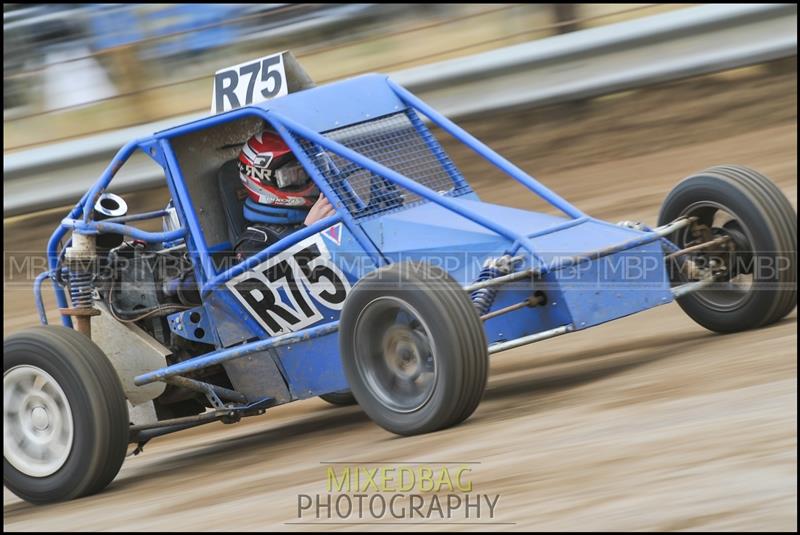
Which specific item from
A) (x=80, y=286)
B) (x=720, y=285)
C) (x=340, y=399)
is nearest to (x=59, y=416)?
(x=80, y=286)

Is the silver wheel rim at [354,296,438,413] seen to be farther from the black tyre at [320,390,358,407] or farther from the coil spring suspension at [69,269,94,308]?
the black tyre at [320,390,358,407]

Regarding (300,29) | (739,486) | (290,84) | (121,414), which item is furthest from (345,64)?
(739,486)

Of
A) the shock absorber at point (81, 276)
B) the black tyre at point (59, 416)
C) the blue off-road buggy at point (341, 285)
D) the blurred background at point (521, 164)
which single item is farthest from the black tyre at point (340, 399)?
the black tyre at point (59, 416)

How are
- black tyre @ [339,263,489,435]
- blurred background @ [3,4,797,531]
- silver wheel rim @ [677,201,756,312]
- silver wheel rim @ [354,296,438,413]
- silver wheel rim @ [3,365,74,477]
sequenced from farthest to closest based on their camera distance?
silver wheel rim @ [677,201,756,312] < silver wheel rim @ [3,365,74,477] < silver wheel rim @ [354,296,438,413] < black tyre @ [339,263,489,435] < blurred background @ [3,4,797,531]

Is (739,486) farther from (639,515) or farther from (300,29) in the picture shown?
(300,29)

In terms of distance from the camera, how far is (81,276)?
5691 mm

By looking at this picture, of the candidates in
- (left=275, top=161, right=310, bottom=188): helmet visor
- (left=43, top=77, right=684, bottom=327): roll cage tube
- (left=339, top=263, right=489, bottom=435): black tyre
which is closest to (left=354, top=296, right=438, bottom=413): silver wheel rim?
(left=339, top=263, right=489, bottom=435): black tyre

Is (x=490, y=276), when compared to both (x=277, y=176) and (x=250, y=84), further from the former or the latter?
(x=250, y=84)

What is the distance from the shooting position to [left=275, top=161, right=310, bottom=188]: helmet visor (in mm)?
5578

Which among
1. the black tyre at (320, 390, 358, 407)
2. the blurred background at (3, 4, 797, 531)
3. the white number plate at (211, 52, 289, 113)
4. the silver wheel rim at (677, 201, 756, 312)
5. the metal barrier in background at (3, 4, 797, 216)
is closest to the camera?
the blurred background at (3, 4, 797, 531)

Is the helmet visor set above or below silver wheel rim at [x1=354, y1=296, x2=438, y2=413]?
above

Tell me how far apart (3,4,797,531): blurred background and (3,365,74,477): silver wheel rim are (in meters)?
0.20

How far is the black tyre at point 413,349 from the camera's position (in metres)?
4.59

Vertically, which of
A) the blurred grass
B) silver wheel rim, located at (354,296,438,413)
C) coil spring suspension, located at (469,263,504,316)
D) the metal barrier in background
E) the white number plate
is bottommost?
silver wheel rim, located at (354,296,438,413)
